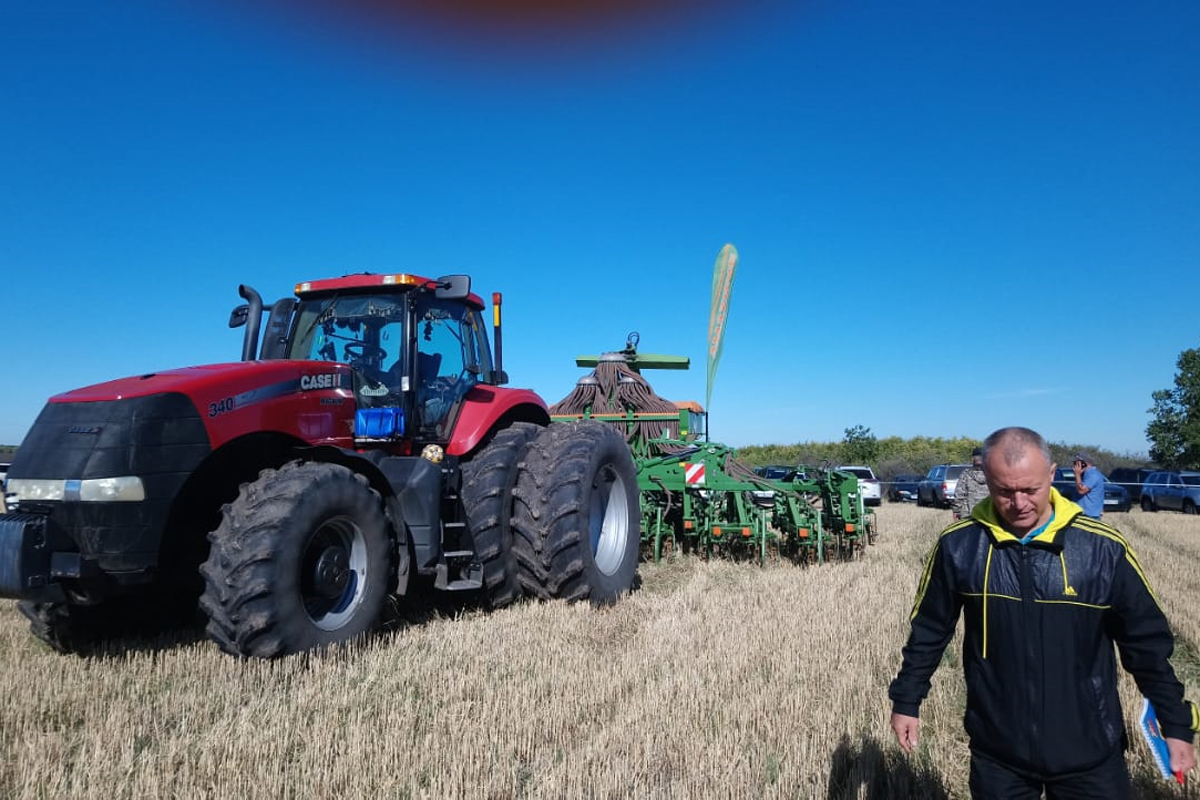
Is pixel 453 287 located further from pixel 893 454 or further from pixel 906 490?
pixel 893 454

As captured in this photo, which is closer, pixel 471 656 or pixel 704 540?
pixel 471 656

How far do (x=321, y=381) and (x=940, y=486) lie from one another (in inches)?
827

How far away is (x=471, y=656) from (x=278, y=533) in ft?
4.16

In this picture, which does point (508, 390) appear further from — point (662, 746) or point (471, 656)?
point (662, 746)

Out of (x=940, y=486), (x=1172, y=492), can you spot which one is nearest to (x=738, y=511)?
(x=940, y=486)

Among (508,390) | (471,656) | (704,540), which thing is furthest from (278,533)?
(704,540)

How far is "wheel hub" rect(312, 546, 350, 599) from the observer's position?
448cm

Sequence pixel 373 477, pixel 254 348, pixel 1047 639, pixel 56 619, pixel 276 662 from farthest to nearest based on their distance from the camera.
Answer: pixel 254 348 → pixel 373 477 → pixel 56 619 → pixel 276 662 → pixel 1047 639

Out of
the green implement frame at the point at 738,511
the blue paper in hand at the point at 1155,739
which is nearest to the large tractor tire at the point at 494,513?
the green implement frame at the point at 738,511

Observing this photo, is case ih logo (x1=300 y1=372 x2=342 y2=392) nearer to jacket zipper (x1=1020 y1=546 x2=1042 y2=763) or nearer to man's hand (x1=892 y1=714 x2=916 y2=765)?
man's hand (x1=892 y1=714 x2=916 y2=765)

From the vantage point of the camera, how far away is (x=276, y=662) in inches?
162

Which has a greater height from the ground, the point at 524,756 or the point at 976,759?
the point at 976,759

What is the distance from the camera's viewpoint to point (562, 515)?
568cm

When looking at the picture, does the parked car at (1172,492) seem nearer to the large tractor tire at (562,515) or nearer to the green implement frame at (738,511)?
the green implement frame at (738,511)
